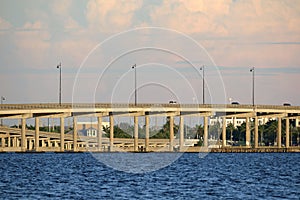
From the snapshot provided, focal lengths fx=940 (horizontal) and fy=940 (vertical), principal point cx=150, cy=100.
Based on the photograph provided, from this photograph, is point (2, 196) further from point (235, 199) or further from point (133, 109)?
point (133, 109)

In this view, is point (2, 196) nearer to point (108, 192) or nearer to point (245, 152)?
point (108, 192)

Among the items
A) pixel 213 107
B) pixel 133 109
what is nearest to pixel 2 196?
pixel 133 109

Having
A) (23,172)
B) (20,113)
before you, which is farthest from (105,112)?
(23,172)

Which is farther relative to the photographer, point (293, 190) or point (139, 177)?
point (139, 177)

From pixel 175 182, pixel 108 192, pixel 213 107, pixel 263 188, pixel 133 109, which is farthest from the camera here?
pixel 213 107

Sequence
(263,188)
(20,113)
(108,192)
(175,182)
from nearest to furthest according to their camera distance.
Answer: (108,192)
(263,188)
(175,182)
(20,113)

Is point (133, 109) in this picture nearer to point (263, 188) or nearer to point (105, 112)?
point (105, 112)

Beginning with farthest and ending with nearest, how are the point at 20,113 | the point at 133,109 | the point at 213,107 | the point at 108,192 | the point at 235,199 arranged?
1. the point at 213,107
2. the point at 133,109
3. the point at 20,113
4. the point at 108,192
5. the point at 235,199

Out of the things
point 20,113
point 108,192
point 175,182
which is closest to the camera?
point 108,192

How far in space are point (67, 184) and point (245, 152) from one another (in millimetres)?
124025

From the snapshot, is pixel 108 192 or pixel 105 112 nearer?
pixel 108 192

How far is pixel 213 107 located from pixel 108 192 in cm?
12780

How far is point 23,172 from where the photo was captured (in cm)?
10094

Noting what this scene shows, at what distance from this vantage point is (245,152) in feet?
655
